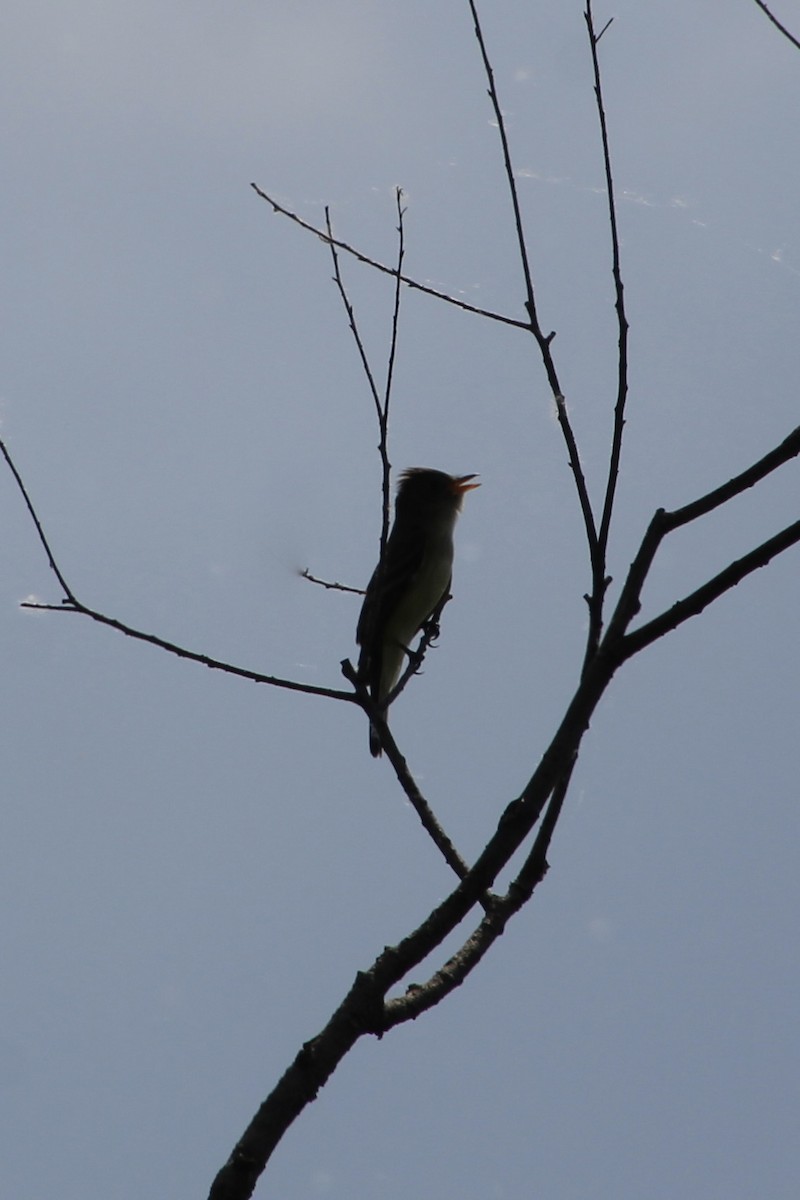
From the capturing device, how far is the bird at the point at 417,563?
6.99 meters

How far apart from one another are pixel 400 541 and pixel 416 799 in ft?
14.4

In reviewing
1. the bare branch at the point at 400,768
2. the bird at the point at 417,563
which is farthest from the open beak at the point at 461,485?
the bare branch at the point at 400,768

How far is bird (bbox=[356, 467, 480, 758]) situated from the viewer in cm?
699

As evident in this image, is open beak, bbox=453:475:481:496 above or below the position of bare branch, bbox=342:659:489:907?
above

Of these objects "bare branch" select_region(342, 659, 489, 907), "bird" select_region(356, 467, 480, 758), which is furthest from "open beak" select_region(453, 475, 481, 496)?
"bare branch" select_region(342, 659, 489, 907)

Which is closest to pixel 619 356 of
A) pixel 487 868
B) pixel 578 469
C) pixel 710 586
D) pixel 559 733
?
pixel 578 469

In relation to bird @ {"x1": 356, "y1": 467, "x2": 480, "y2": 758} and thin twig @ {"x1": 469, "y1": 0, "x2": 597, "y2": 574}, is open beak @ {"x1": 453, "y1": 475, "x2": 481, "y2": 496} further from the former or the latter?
thin twig @ {"x1": 469, "y1": 0, "x2": 597, "y2": 574}

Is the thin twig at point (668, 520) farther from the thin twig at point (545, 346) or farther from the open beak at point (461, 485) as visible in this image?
the open beak at point (461, 485)

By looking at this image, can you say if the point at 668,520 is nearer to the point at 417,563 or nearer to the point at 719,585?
the point at 719,585

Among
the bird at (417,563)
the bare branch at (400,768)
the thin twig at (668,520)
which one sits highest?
the bird at (417,563)

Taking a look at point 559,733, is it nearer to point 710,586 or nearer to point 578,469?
point 710,586

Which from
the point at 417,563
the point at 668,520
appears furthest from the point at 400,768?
the point at 417,563

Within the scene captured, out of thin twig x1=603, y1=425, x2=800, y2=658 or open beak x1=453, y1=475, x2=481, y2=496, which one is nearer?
thin twig x1=603, y1=425, x2=800, y2=658

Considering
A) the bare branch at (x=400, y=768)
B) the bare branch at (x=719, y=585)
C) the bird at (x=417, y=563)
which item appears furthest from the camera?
the bird at (x=417, y=563)
